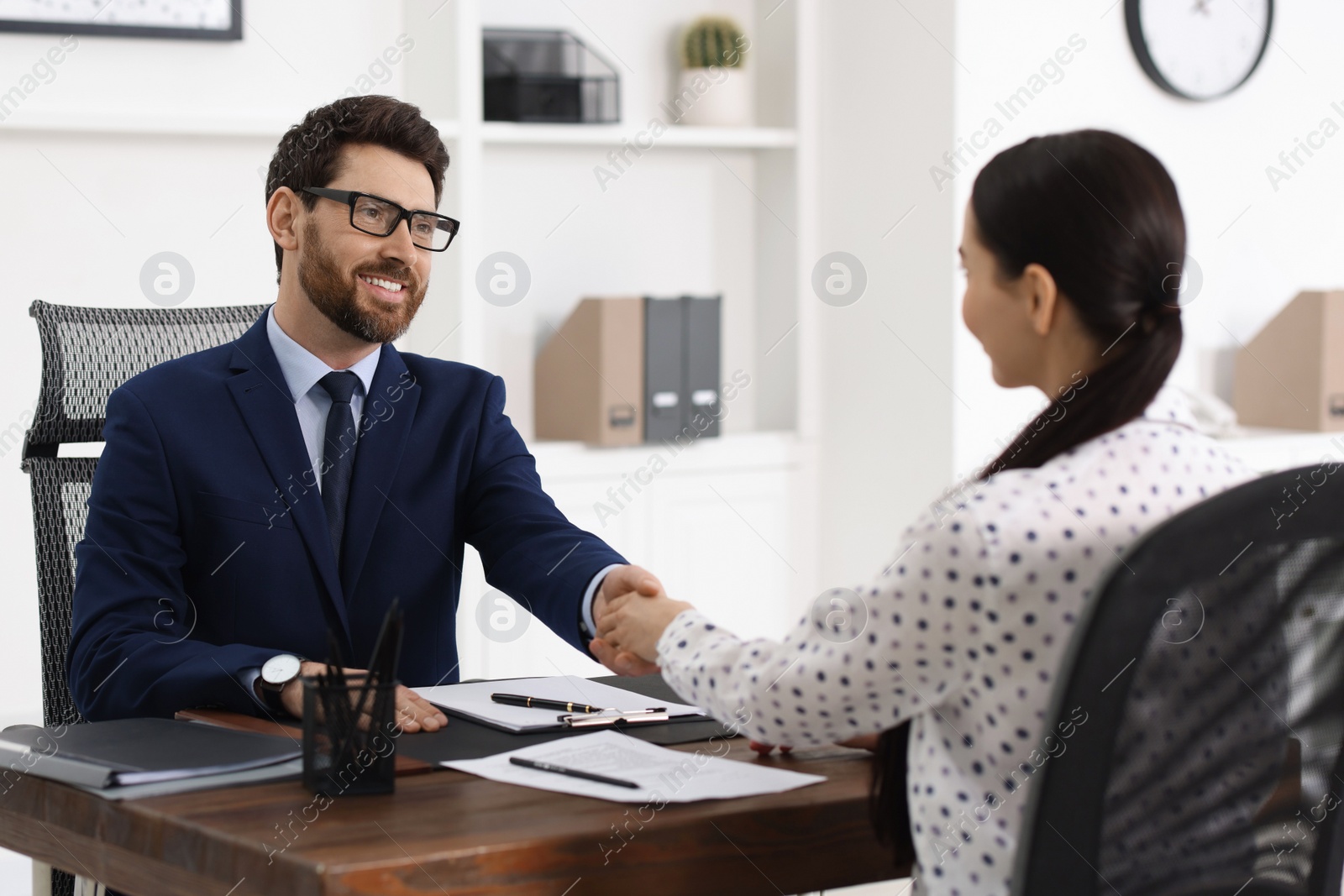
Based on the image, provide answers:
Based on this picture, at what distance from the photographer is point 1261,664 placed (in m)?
0.91

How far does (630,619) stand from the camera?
1444mm

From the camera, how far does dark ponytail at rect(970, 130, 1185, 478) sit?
1024 mm

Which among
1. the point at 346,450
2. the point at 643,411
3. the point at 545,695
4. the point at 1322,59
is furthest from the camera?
the point at 1322,59

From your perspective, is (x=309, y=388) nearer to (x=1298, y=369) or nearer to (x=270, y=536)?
(x=270, y=536)

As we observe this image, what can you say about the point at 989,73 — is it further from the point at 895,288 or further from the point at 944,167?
the point at 895,288

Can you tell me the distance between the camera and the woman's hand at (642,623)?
139 centimetres

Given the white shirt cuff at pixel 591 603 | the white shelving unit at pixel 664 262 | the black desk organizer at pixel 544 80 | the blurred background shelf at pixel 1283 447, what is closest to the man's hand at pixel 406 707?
the white shirt cuff at pixel 591 603

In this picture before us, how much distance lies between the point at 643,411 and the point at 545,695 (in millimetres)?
1931

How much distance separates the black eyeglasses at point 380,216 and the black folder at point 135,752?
2.76ft

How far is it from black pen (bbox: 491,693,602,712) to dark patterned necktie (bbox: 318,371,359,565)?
1.29 ft

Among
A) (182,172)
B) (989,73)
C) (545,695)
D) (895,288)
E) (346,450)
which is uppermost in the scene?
(989,73)

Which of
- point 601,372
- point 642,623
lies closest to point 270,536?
point 642,623

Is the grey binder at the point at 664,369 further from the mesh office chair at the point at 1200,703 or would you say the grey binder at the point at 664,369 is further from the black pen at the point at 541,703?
the mesh office chair at the point at 1200,703

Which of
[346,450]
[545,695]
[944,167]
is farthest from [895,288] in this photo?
[545,695]
